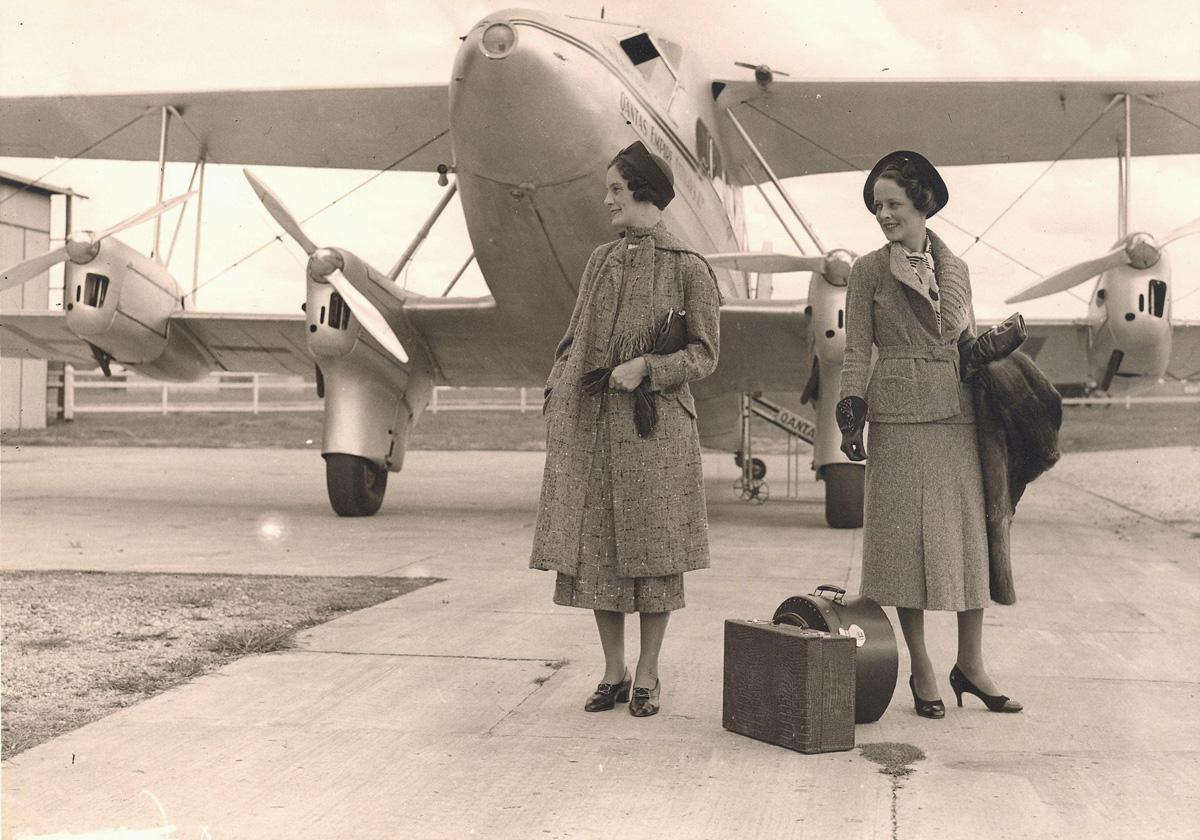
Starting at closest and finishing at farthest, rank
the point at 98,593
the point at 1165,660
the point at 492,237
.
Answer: the point at 1165,660, the point at 98,593, the point at 492,237

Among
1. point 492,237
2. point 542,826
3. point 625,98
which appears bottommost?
point 542,826

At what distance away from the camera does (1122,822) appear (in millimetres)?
2852

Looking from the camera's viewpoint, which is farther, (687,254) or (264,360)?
(264,360)

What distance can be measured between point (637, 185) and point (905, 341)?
1.07 metres

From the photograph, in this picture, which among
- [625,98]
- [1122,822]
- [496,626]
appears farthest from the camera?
[625,98]

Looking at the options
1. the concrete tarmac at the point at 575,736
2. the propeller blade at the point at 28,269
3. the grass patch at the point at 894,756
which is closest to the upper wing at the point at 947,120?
the concrete tarmac at the point at 575,736

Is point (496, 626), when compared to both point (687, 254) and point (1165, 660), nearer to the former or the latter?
point (687, 254)

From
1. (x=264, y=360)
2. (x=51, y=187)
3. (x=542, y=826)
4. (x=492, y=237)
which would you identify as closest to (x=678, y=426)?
(x=542, y=826)

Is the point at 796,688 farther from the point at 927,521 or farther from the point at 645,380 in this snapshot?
the point at 645,380

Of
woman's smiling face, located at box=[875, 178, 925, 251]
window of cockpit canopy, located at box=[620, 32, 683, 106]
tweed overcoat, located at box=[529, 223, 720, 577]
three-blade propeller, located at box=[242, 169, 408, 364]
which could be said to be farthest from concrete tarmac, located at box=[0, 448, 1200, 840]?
window of cockpit canopy, located at box=[620, 32, 683, 106]

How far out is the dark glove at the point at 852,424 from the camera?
382 centimetres

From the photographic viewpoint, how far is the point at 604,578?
3992 millimetres

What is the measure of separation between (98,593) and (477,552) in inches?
119

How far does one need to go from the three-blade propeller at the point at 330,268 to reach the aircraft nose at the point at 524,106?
1877 millimetres
